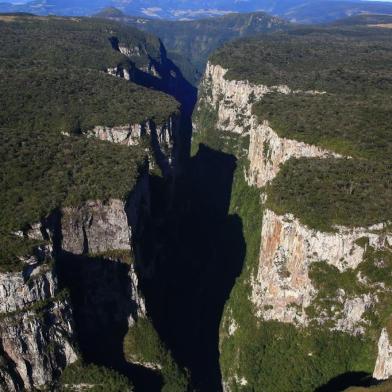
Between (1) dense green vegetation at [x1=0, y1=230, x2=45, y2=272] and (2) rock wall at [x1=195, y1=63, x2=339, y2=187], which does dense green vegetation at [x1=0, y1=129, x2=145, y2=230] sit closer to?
(1) dense green vegetation at [x1=0, y1=230, x2=45, y2=272]

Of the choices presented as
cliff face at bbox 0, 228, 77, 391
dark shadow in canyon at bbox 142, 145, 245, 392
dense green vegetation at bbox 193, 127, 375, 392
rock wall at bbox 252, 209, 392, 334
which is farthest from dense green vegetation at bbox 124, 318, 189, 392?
rock wall at bbox 252, 209, 392, 334

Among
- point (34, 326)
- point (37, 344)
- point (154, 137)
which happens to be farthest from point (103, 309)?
point (154, 137)

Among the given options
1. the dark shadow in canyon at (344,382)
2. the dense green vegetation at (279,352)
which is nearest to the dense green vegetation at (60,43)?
the dense green vegetation at (279,352)

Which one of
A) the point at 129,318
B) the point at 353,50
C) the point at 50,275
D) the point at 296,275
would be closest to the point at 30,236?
the point at 50,275

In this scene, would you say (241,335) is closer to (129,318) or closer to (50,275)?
(129,318)

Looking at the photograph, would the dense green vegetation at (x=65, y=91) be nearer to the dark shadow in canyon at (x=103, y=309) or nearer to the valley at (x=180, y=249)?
the valley at (x=180, y=249)
